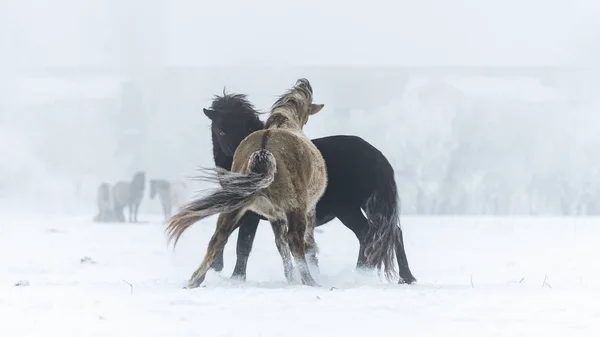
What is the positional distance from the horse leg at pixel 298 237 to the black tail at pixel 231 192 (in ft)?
1.27

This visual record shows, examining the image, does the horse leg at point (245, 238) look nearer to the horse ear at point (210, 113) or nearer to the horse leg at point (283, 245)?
the horse leg at point (283, 245)

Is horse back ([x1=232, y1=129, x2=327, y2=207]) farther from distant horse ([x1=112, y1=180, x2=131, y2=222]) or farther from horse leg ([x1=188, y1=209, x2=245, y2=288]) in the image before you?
distant horse ([x1=112, y1=180, x2=131, y2=222])

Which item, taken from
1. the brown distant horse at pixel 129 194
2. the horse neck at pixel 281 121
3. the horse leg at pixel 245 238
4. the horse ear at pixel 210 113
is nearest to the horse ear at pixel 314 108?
the horse neck at pixel 281 121

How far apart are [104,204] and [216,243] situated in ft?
74.4

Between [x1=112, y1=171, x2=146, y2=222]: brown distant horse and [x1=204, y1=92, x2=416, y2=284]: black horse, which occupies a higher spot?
[x1=204, y1=92, x2=416, y2=284]: black horse

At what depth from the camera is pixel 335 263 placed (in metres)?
11.6

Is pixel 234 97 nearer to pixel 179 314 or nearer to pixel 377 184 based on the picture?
pixel 377 184

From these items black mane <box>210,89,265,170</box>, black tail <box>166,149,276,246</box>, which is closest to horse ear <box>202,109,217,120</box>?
black mane <box>210,89,265,170</box>

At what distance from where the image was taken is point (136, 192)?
94.4 feet

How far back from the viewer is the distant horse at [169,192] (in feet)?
98.8

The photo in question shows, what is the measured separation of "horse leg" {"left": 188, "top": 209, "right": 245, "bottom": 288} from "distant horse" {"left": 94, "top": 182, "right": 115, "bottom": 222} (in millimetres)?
20668

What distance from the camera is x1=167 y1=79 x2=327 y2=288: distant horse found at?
691cm

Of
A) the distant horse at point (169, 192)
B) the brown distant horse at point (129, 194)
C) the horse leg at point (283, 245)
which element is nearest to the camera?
the horse leg at point (283, 245)

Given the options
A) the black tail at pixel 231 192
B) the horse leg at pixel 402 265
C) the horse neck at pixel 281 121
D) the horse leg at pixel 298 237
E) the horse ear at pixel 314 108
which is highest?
the horse ear at pixel 314 108
